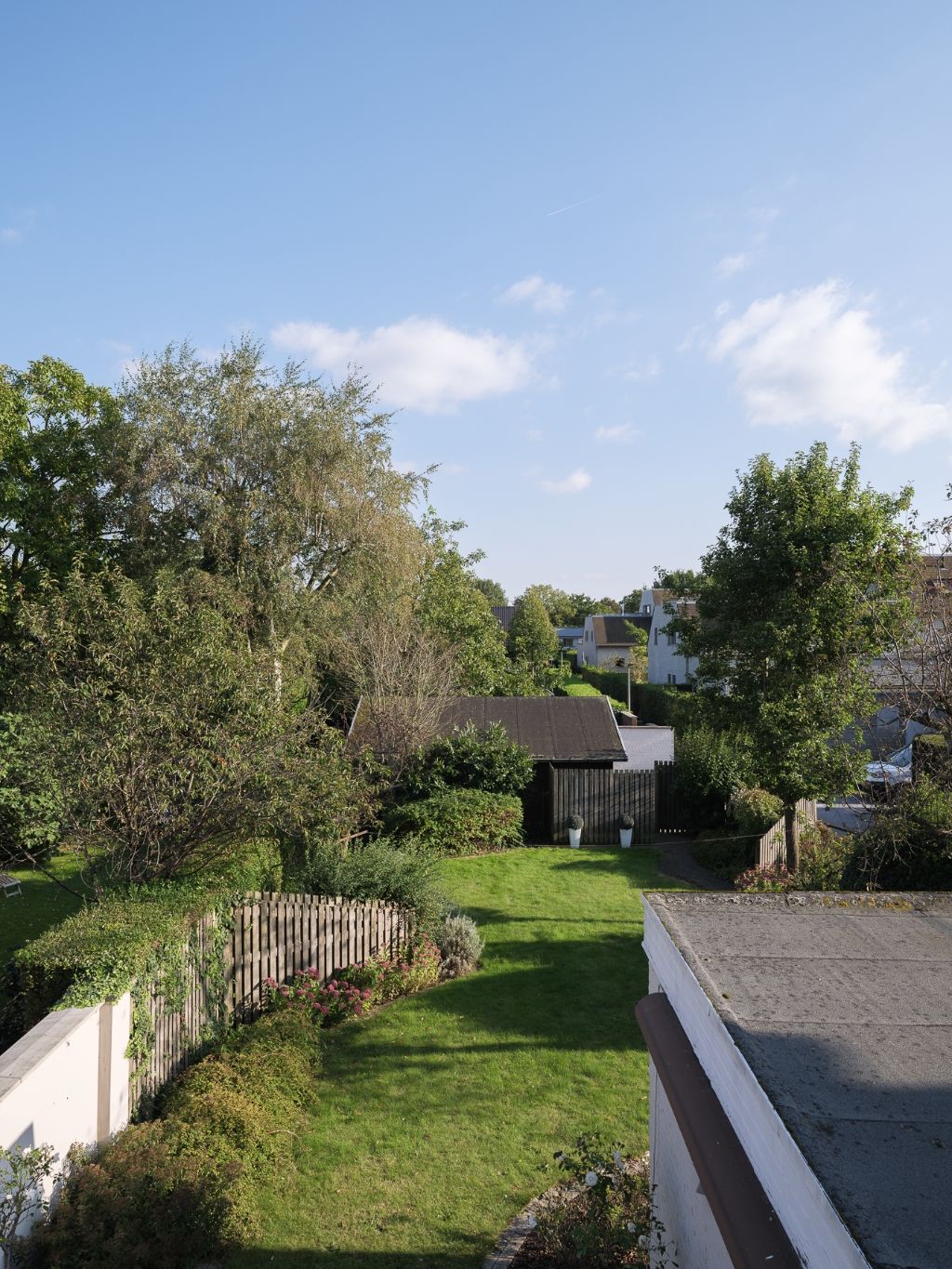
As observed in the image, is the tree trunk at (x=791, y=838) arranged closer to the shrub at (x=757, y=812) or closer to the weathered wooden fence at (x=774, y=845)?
the weathered wooden fence at (x=774, y=845)

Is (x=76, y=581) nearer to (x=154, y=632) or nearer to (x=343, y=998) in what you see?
(x=154, y=632)

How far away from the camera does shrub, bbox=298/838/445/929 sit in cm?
1170

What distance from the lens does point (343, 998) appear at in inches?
410

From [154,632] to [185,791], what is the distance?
2.20m

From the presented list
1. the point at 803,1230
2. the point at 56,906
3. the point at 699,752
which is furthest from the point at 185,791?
the point at 699,752

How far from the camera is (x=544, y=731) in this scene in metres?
22.6

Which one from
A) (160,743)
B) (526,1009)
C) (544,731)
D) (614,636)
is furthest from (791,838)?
(614,636)

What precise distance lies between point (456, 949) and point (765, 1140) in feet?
30.4

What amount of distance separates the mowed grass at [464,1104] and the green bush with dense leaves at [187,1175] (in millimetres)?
259

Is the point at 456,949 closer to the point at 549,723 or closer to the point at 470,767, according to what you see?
the point at 470,767

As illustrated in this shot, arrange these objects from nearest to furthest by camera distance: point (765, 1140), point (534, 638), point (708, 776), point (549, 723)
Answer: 1. point (765, 1140)
2. point (708, 776)
3. point (549, 723)
4. point (534, 638)

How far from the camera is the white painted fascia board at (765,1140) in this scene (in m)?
2.44

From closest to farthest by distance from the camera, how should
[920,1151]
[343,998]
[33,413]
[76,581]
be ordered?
[920,1151], [343,998], [76,581], [33,413]

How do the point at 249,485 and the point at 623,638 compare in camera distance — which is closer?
the point at 249,485
